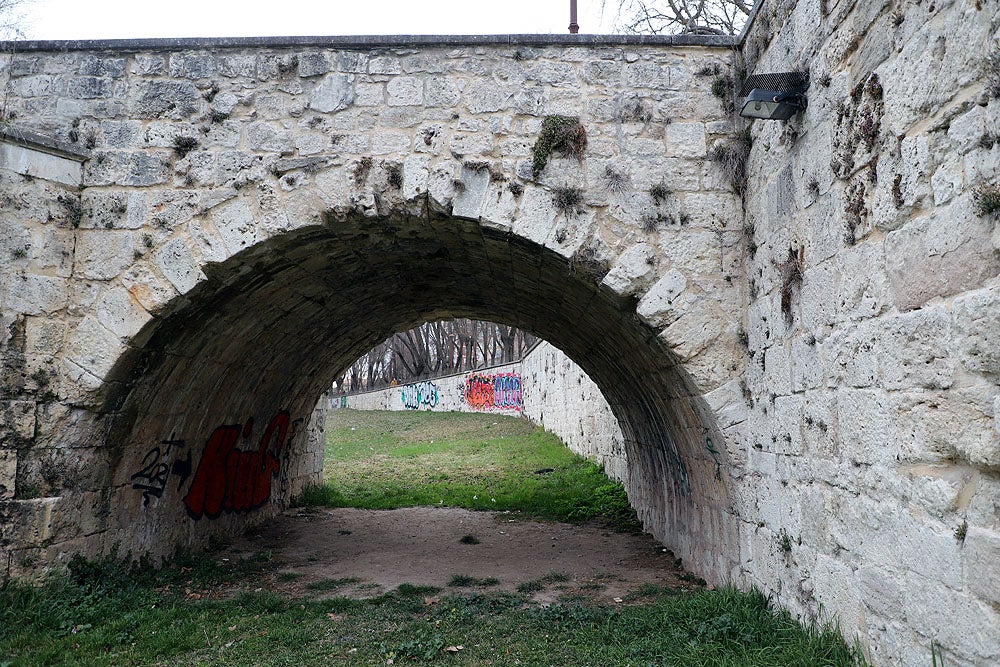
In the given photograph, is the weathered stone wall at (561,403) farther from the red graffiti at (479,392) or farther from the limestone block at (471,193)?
the limestone block at (471,193)

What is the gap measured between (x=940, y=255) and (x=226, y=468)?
25.1 ft

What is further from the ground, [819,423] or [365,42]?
[365,42]

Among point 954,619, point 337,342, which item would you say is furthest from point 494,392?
point 954,619

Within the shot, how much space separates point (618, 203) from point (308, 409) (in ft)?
23.2

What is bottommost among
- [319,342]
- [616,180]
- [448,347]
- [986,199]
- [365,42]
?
[986,199]

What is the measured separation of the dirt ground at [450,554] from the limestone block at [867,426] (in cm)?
297

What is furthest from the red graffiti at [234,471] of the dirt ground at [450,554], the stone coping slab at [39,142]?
the stone coping slab at [39,142]

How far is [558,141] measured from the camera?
535 centimetres

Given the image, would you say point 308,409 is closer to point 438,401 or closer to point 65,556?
point 65,556

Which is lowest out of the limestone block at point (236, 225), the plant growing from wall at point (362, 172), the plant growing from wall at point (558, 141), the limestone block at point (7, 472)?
the limestone block at point (7, 472)

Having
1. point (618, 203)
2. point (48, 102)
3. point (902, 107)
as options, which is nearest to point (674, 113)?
point (618, 203)

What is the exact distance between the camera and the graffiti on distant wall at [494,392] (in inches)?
926

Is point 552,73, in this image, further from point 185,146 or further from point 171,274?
point 171,274

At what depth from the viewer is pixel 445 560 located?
7754 millimetres
